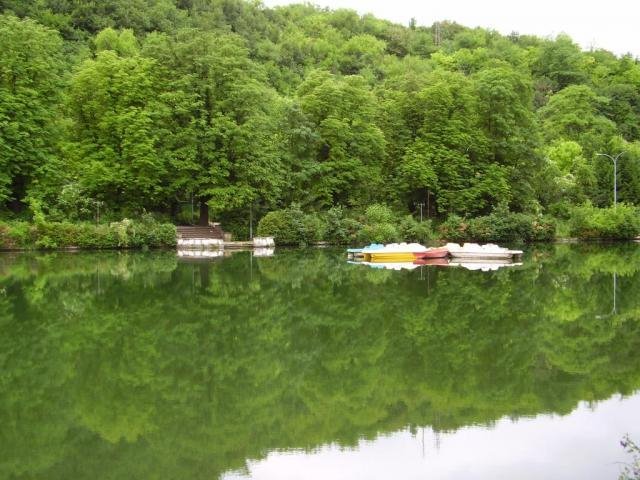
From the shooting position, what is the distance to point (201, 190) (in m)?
46.4

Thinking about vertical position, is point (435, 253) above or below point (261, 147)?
below

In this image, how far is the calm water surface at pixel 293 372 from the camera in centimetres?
907

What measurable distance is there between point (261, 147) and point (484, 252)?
17.4 meters

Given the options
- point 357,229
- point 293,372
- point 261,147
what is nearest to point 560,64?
point 357,229

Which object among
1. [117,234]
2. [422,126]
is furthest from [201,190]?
[422,126]

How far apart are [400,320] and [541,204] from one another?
141 ft

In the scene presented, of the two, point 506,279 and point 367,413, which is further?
point 506,279

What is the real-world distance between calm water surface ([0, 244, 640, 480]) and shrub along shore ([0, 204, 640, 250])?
1726 cm

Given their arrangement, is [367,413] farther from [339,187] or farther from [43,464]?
[339,187]

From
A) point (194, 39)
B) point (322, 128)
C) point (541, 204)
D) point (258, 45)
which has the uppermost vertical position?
point (258, 45)

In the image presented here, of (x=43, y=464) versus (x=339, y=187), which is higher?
(x=339, y=187)

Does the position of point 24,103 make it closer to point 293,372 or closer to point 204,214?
point 204,214

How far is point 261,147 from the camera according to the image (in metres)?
48.0

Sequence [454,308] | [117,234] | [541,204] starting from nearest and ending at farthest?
[454,308]
[117,234]
[541,204]
